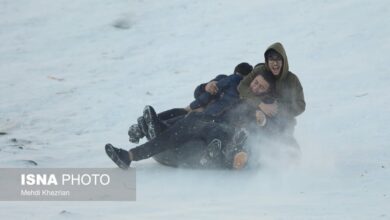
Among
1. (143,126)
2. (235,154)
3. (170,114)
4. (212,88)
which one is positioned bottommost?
(235,154)

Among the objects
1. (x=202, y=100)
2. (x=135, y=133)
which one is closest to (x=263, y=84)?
(x=202, y=100)

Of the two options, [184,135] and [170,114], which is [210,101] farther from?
[184,135]

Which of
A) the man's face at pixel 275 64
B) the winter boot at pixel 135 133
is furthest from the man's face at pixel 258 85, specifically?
the winter boot at pixel 135 133

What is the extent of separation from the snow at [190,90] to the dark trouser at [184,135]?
247mm

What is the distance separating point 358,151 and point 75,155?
10.4 feet

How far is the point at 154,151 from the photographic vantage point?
860cm

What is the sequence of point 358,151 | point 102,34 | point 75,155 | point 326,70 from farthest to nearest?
1. point 102,34
2. point 326,70
3. point 75,155
4. point 358,151

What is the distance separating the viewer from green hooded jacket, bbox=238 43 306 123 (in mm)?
8695

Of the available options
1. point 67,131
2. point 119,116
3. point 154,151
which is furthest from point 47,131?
point 154,151

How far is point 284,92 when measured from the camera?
8.76 metres

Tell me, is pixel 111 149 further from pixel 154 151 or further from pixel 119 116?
pixel 119 116

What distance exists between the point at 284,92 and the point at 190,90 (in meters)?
3.92

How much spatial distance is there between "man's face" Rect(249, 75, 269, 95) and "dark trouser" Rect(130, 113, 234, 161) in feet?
1.59

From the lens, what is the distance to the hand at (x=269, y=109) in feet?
28.4
